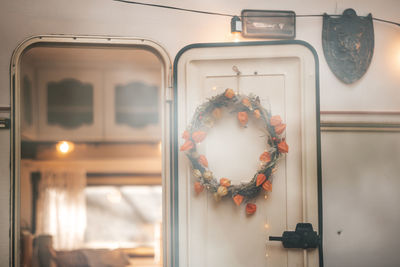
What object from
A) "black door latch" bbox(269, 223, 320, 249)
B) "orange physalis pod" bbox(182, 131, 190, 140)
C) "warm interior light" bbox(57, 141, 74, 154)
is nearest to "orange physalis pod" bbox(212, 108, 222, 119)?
"orange physalis pod" bbox(182, 131, 190, 140)

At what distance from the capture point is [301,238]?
9.06 ft

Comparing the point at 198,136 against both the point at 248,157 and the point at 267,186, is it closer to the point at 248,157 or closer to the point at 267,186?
the point at 248,157

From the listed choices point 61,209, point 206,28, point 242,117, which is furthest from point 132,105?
point 242,117

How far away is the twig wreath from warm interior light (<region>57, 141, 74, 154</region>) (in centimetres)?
258

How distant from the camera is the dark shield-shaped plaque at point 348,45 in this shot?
9.91 feet

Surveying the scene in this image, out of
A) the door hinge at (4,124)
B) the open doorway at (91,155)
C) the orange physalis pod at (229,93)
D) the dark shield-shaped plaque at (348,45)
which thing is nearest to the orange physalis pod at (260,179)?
the orange physalis pod at (229,93)

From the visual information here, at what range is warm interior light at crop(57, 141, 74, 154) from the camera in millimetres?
4969

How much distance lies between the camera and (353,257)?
296cm

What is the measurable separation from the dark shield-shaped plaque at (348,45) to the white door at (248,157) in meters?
0.25

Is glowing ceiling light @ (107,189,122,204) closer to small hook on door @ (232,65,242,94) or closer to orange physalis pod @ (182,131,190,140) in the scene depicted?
orange physalis pod @ (182,131,190,140)

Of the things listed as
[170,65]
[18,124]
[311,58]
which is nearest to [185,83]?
[170,65]

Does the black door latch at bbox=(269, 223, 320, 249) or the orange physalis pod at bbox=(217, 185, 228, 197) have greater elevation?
the orange physalis pod at bbox=(217, 185, 228, 197)

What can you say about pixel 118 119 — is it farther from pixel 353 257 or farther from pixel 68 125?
pixel 353 257

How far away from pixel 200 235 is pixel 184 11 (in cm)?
153
